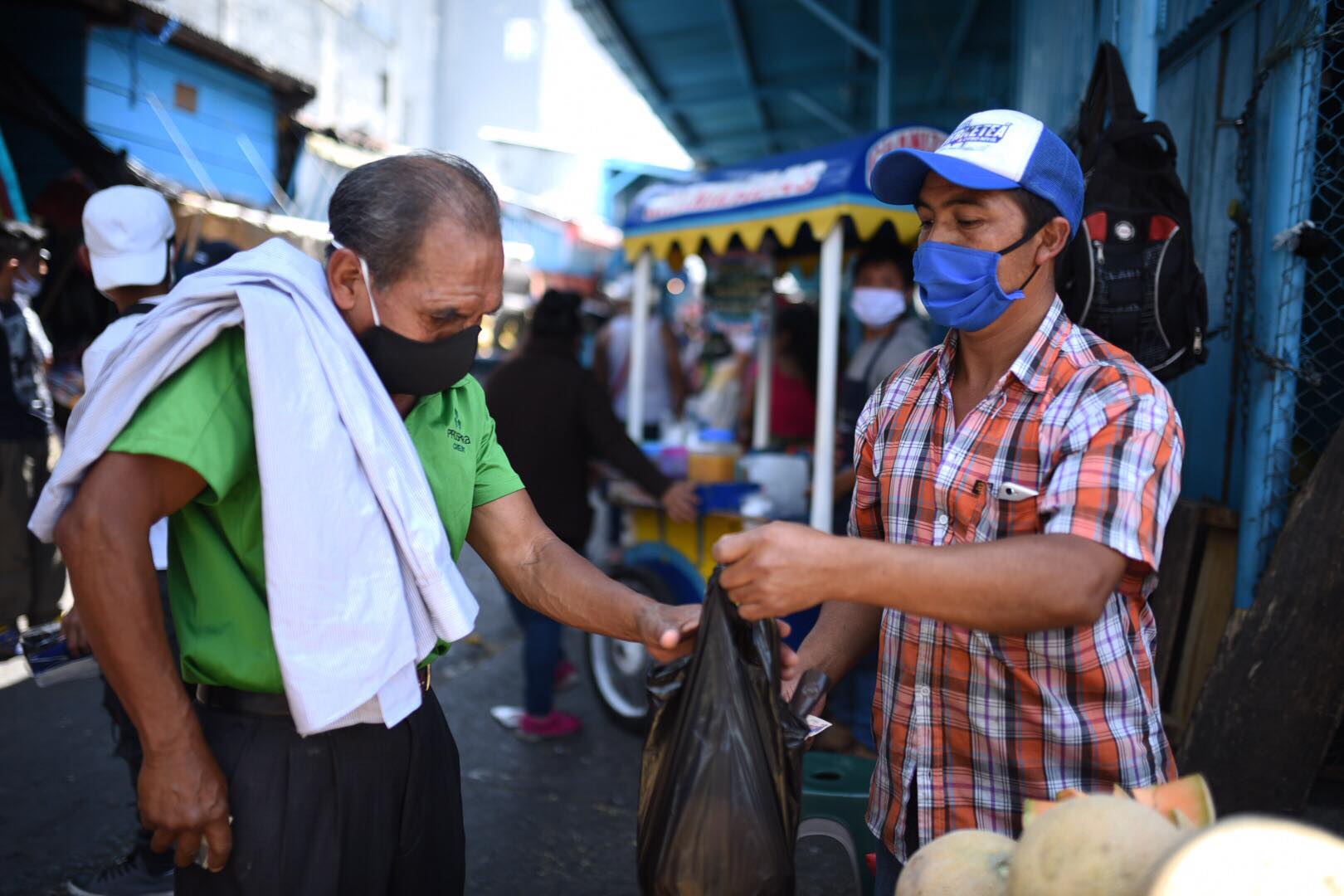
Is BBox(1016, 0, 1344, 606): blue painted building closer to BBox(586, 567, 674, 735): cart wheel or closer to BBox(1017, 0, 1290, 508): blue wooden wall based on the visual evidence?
BBox(1017, 0, 1290, 508): blue wooden wall

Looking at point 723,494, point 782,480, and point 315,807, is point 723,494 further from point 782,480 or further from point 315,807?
point 315,807

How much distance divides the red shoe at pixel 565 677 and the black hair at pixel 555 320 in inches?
76.2

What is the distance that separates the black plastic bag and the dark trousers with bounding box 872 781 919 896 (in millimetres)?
330

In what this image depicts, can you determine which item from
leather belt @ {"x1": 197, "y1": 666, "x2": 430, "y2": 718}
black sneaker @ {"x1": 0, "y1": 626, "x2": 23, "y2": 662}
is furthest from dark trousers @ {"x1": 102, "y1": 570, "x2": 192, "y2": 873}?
leather belt @ {"x1": 197, "y1": 666, "x2": 430, "y2": 718}

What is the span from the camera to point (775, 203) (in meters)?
4.71

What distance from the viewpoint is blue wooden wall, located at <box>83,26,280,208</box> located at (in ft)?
38.1

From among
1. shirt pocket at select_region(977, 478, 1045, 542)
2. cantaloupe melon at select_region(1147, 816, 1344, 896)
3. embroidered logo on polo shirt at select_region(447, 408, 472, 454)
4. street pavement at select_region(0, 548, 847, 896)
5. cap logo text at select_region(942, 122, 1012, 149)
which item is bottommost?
street pavement at select_region(0, 548, 847, 896)

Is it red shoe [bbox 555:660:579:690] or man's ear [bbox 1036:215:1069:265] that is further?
red shoe [bbox 555:660:579:690]

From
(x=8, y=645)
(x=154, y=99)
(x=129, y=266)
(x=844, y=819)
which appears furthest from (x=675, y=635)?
(x=154, y=99)

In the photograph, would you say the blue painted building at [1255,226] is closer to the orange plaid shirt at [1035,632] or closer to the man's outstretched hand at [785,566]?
the orange plaid shirt at [1035,632]

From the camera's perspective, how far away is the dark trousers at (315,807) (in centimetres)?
158

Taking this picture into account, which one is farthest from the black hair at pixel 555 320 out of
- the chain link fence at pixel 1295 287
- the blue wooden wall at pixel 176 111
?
the blue wooden wall at pixel 176 111

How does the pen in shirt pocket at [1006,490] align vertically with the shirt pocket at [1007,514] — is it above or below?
above

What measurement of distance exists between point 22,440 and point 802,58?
791 cm
